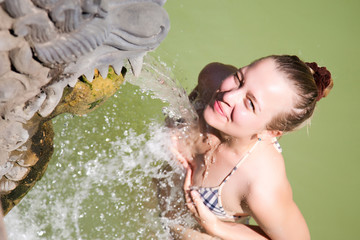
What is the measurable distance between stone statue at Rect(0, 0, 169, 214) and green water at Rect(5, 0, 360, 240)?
0.78 metres

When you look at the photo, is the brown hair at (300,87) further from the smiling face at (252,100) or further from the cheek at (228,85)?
the cheek at (228,85)

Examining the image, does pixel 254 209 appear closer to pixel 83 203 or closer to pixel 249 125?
pixel 249 125

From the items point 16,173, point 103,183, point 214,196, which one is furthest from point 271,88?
point 103,183

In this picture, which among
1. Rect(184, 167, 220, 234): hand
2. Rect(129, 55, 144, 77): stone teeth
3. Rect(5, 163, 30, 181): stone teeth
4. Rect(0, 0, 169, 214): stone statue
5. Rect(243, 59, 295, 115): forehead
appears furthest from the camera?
Rect(184, 167, 220, 234): hand

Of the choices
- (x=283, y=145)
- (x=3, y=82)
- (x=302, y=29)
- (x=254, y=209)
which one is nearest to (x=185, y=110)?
(x=254, y=209)

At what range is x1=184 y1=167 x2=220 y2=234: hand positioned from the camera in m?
1.49

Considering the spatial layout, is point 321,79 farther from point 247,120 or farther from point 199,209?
point 199,209

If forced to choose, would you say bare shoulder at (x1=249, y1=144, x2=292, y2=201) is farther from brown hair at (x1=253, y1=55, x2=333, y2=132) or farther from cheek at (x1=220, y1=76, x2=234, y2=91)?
cheek at (x1=220, y1=76, x2=234, y2=91)

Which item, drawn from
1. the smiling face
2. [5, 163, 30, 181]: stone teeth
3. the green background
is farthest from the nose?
the green background

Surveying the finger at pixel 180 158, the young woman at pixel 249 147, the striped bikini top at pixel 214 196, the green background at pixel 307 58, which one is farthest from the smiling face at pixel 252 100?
the green background at pixel 307 58

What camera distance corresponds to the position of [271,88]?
1.21 m

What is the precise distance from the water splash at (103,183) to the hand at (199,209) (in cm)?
8

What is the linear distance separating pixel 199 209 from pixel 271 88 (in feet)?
1.80

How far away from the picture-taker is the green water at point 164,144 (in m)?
1.69
